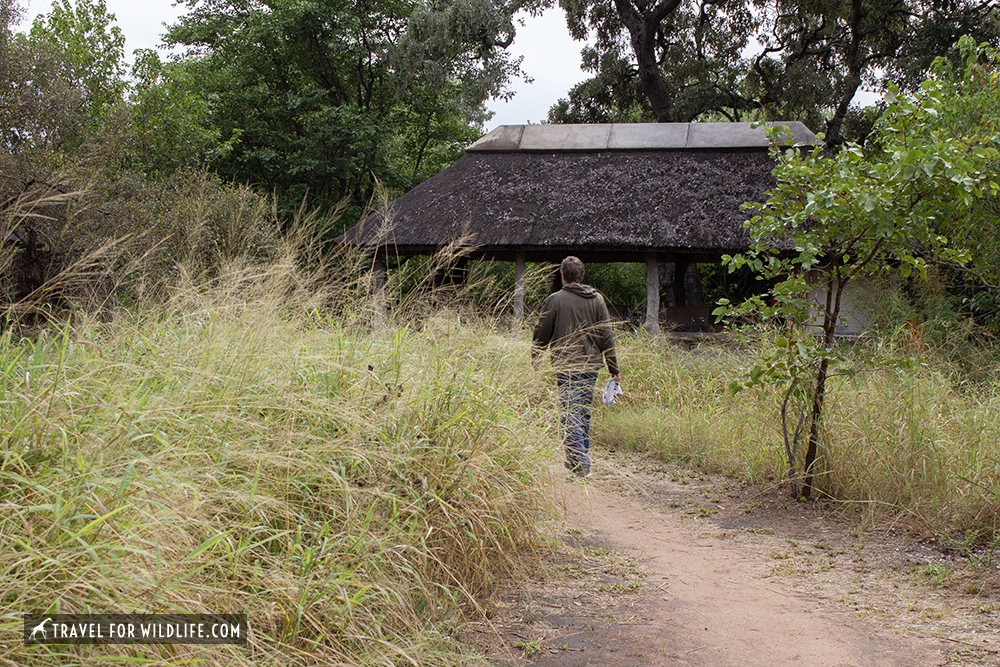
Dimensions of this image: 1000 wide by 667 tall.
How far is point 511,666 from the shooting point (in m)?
2.70

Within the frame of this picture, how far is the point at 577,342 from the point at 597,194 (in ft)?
23.1

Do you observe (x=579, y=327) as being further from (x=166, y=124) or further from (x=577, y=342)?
(x=166, y=124)

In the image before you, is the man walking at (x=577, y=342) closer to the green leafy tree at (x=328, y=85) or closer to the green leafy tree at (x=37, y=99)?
the green leafy tree at (x=37, y=99)

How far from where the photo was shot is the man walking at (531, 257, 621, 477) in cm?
495

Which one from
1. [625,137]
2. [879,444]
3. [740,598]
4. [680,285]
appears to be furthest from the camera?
[680,285]

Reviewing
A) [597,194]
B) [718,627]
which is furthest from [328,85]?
[718,627]

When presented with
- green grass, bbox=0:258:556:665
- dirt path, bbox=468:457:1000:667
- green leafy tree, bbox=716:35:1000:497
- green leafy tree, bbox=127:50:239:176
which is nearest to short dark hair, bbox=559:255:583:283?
green leafy tree, bbox=716:35:1000:497

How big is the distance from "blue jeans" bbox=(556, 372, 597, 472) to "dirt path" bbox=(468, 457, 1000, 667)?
35 centimetres

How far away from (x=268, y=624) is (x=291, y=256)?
2.11 metres

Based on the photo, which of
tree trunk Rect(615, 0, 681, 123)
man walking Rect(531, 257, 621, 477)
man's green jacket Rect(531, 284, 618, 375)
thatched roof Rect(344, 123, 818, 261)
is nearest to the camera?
man walking Rect(531, 257, 621, 477)

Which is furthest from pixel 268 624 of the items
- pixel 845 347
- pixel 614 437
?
pixel 614 437

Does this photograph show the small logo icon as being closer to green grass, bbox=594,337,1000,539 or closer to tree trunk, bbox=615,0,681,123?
green grass, bbox=594,337,1000,539

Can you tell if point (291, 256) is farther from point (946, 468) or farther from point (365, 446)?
point (946, 468)

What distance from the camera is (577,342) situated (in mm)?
5016
